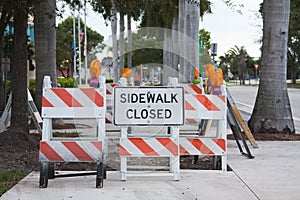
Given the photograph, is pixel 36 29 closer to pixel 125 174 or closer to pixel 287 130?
pixel 287 130

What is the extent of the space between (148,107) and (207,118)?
150 cm

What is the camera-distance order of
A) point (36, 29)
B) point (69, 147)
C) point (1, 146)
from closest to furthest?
point (69, 147)
point (1, 146)
point (36, 29)

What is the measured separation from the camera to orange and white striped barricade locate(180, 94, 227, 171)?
8.20 meters

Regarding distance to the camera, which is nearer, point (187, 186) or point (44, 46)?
point (187, 186)

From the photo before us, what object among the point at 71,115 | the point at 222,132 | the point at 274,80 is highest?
the point at 274,80

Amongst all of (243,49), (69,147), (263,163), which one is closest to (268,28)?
(263,163)

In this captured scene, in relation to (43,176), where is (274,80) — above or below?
above

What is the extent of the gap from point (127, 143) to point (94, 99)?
77 centimetres

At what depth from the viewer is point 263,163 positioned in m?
8.91

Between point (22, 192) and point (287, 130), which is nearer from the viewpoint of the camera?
point (22, 192)

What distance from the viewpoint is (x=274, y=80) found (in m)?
13.1

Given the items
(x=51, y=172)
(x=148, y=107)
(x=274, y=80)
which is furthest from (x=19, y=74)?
(x=274, y=80)

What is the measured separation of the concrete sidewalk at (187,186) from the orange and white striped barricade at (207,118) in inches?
13.5

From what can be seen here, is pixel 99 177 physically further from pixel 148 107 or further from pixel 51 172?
pixel 148 107
